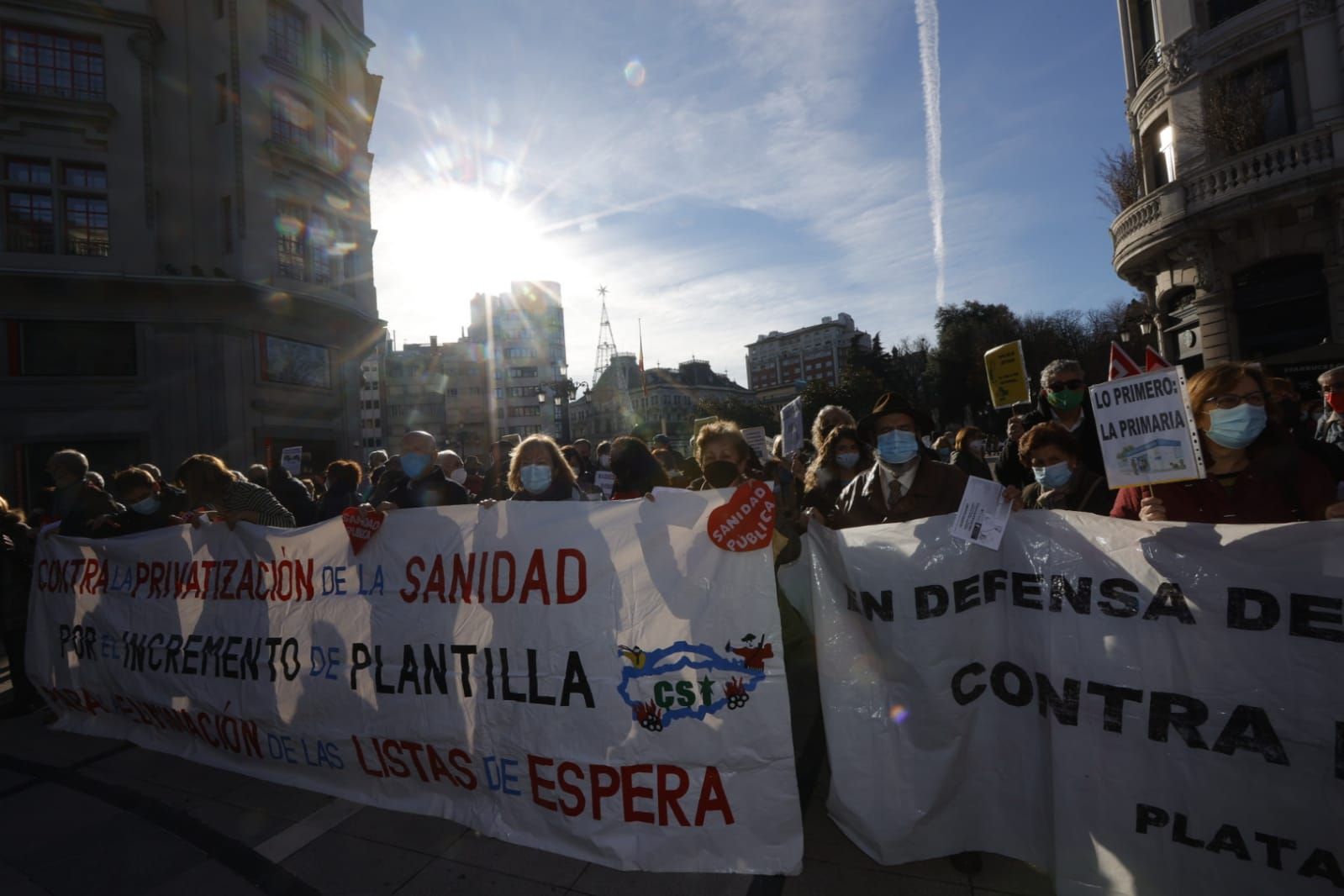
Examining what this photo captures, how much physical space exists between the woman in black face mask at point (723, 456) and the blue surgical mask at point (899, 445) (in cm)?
80

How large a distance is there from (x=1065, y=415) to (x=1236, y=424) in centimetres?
170

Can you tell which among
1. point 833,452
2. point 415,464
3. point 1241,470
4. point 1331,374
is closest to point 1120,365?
point 1241,470

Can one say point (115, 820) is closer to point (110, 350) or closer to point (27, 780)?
point (27, 780)

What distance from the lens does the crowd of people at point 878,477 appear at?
2596 mm

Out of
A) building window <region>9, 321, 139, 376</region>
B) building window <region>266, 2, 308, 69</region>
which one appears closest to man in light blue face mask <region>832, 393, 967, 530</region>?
building window <region>9, 321, 139, 376</region>

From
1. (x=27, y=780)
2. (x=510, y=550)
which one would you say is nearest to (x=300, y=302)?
(x=27, y=780)

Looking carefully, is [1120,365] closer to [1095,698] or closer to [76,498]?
[1095,698]

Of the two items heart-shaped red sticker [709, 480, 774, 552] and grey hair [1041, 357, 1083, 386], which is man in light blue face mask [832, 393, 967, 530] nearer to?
heart-shaped red sticker [709, 480, 774, 552]

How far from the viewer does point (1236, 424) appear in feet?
8.45

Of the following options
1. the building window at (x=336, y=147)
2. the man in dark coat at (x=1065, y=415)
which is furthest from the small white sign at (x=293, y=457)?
the building window at (x=336, y=147)

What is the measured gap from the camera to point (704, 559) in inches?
119

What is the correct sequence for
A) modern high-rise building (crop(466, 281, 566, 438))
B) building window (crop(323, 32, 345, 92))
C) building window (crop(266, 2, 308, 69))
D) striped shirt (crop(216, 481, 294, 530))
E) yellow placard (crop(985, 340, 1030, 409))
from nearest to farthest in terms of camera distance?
1. striped shirt (crop(216, 481, 294, 530))
2. yellow placard (crop(985, 340, 1030, 409))
3. building window (crop(266, 2, 308, 69))
4. building window (crop(323, 32, 345, 92))
5. modern high-rise building (crop(466, 281, 566, 438))

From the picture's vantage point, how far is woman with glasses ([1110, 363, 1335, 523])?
8.29 feet

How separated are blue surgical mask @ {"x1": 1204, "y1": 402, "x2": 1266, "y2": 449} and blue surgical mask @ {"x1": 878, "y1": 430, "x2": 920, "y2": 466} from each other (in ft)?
3.95
